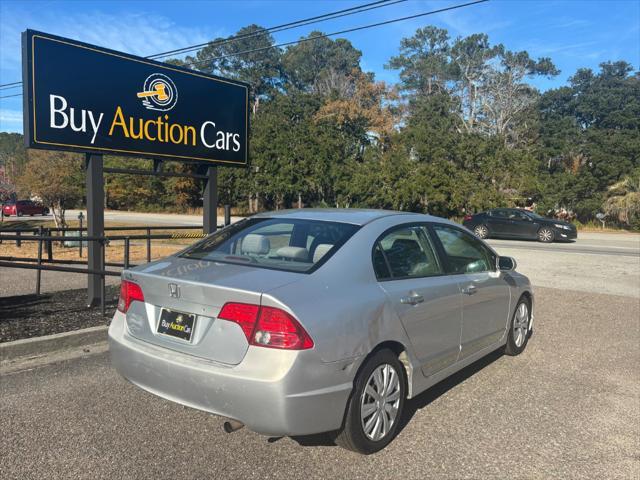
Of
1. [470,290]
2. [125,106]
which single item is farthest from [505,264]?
[125,106]

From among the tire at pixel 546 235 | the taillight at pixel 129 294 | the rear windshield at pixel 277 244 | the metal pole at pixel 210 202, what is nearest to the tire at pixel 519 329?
the rear windshield at pixel 277 244

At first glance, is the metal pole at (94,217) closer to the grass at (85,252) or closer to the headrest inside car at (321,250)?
the headrest inside car at (321,250)

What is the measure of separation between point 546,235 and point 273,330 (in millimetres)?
21572

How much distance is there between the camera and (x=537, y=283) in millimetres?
10820

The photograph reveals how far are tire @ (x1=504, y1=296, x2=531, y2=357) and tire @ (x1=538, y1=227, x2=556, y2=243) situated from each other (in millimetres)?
17737

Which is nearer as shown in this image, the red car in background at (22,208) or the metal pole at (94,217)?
the metal pole at (94,217)

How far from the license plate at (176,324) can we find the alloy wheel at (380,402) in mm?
1134

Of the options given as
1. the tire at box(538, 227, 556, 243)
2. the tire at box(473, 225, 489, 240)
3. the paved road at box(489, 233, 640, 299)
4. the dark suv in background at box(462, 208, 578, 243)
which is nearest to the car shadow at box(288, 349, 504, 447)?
the paved road at box(489, 233, 640, 299)

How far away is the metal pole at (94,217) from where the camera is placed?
7094 mm

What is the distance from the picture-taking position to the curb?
508 centimetres

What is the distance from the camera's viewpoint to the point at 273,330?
9.59ft

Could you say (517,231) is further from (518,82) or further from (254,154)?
(518,82)

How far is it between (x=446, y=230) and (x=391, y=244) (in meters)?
0.99

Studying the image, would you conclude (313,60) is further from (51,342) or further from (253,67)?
(51,342)
